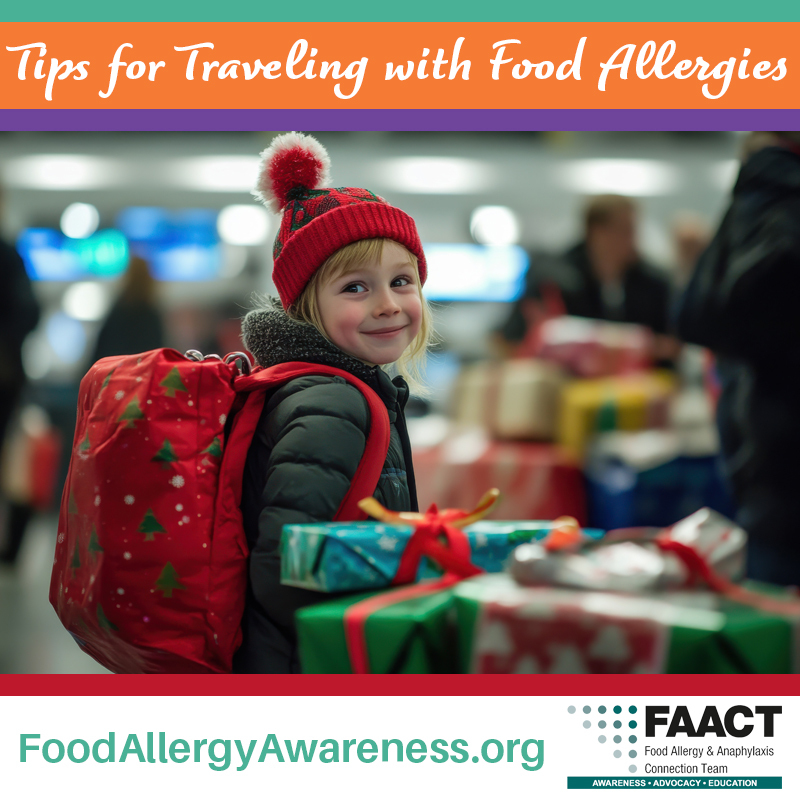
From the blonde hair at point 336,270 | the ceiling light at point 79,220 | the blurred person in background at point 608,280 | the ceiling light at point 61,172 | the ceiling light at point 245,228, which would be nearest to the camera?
the blonde hair at point 336,270

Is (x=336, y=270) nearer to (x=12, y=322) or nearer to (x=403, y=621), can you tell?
(x=403, y=621)

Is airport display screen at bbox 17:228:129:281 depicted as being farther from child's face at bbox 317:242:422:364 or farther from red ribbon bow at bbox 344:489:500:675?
red ribbon bow at bbox 344:489:500:675

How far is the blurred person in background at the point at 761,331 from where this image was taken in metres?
1.81

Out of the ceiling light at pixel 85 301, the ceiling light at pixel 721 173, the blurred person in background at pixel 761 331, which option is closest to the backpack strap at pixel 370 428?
the blurred person in background at pixel 761 331

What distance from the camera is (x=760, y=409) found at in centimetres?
195

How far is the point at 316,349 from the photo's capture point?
51.8 inches

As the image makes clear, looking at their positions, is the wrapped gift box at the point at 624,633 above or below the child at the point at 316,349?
below

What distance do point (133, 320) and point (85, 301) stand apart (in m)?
7.38

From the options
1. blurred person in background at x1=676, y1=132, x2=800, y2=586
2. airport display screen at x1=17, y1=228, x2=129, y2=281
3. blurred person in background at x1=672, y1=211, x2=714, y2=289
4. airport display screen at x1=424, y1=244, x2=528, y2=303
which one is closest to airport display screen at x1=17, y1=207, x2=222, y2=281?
airport display screen at x1=17, y1=228, x2=129, y2=281

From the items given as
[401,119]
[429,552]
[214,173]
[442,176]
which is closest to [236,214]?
[214,173]

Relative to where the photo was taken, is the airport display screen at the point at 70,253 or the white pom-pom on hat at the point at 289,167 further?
the airport display screen at the point at 70,253

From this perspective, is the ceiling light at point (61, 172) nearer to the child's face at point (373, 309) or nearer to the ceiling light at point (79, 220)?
the ceiling light at point (79, 220)

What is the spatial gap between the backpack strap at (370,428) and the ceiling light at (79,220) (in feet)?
32.8
